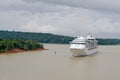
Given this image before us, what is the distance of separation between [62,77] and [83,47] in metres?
26.9

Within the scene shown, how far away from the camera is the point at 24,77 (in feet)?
88.2

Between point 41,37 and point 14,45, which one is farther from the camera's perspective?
point 41,37

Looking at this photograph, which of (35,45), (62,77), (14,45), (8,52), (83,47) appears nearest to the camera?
(62,77)

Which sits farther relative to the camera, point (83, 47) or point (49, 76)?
point (83, 47)

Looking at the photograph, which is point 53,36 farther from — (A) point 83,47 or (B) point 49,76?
(B) point 49,76

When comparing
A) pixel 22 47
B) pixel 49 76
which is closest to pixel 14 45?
pixel 22 47

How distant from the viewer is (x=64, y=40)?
554ft

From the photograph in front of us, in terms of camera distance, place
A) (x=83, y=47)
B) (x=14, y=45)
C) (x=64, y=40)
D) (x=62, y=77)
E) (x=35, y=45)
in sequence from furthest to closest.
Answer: (x=64, y=40) → (x=35, y=45) → (x=14, y=45) → (x=83, y=47) → (x=62, y=77)

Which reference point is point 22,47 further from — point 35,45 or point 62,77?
point 62,77

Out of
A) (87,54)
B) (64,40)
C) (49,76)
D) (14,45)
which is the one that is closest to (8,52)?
(14,45)

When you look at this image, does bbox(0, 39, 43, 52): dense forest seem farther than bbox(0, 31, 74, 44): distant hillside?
No

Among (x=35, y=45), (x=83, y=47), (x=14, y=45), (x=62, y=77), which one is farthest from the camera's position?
(x=35, y=45)

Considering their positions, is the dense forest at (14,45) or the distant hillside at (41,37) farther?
the distant hillside at (41,37)

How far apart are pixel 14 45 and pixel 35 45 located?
11740 mm
